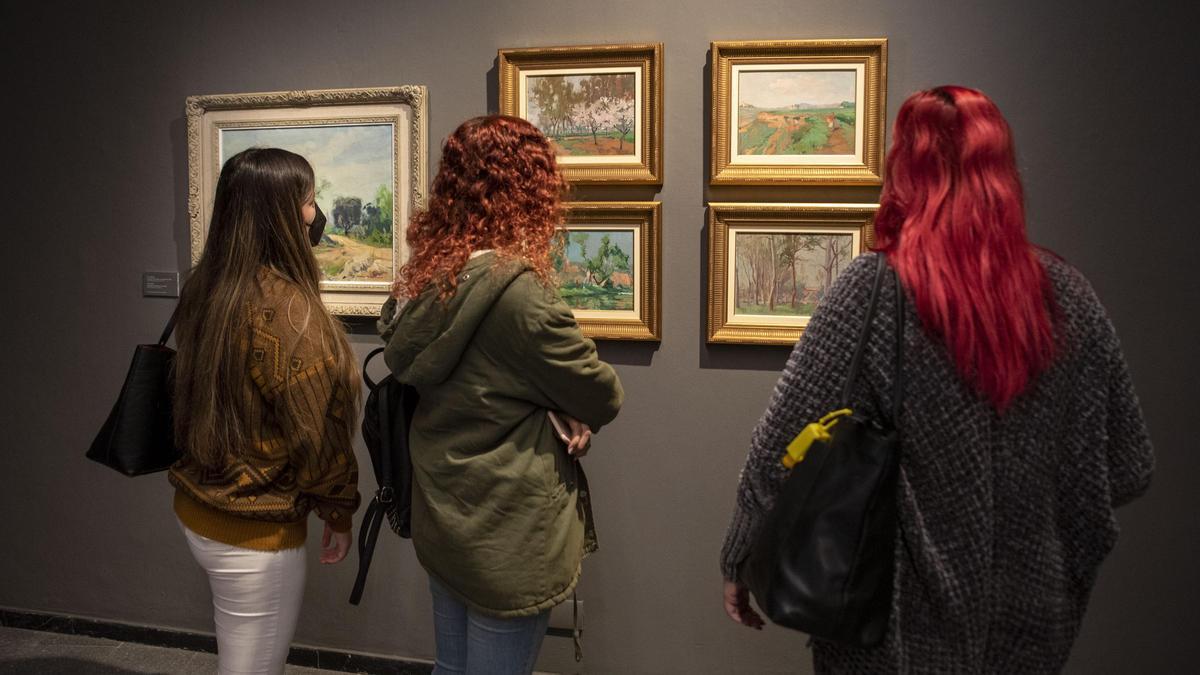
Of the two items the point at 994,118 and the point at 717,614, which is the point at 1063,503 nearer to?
the point at 994,118

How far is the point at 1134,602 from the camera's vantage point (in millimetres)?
2297

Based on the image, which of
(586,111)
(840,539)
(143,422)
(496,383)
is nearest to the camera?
(840,539)

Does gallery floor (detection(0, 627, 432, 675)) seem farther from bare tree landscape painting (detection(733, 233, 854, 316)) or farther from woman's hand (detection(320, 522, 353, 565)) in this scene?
bare tree landscape painting (detection(733, 233, 854, 316))

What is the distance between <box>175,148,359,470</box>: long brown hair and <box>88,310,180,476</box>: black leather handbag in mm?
75

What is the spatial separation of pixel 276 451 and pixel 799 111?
160cm

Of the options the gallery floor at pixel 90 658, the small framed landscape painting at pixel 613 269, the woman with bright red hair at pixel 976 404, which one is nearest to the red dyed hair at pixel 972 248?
the woman with bright red hair at pixel 976 404

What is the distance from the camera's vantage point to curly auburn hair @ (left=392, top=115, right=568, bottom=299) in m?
1.52

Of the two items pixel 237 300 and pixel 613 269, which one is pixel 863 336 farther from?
pixel 613 269

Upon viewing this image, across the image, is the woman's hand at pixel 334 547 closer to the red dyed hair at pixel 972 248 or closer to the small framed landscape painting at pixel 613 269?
the small framed landscape painting at pixel 613 269

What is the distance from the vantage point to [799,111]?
89.7 inches

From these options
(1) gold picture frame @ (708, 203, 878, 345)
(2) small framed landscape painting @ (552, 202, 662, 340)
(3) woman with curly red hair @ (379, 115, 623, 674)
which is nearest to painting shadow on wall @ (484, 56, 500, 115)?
(2) small framed landscape painting @ (552, 202, 662, 340)

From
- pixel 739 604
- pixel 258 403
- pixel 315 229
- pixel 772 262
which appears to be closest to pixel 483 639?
pixel 739 604

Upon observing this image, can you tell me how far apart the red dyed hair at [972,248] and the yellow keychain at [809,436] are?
0.58 ft

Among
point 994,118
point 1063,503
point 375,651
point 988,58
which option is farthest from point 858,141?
point 375,651
